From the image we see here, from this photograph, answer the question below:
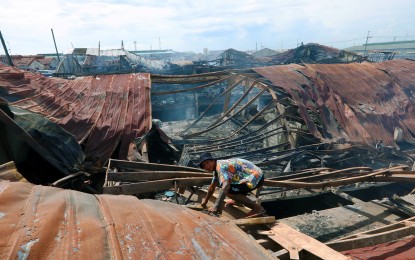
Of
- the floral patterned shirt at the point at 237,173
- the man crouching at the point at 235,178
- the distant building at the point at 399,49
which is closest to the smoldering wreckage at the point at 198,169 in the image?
the man crouching at the point at 235,178

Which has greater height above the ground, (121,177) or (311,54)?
(311,54)

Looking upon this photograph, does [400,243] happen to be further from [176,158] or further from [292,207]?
[176,158]

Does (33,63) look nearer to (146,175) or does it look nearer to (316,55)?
(316,55)

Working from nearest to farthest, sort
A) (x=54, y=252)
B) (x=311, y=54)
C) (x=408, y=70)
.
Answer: (x=54, y=252)
(x=408, y=70)
(x=311, y=54)

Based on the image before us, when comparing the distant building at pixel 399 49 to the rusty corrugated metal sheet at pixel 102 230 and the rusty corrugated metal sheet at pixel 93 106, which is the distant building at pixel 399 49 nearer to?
the rusty corrugated metal sheet at pixel 93 106

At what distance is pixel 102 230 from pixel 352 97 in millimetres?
12677

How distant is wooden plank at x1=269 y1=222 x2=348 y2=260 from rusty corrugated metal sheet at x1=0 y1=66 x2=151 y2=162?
6.14 metres

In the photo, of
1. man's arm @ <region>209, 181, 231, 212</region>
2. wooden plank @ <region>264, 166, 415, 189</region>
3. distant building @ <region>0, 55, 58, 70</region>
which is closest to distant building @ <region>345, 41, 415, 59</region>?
wooden plank @ <region>264, 166, 415, 189</region>

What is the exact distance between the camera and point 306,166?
8188 mm

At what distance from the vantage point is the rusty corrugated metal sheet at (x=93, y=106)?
7.96 metres

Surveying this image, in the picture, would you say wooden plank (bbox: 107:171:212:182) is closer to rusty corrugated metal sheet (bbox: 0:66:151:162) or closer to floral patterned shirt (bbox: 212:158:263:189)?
floral patterned shirt (bbox: 212:158:263:189)

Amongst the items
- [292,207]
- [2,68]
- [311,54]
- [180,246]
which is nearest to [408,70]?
[311,54]

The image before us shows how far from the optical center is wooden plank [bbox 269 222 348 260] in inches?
83.7

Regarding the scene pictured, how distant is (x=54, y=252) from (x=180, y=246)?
2.57 feet
